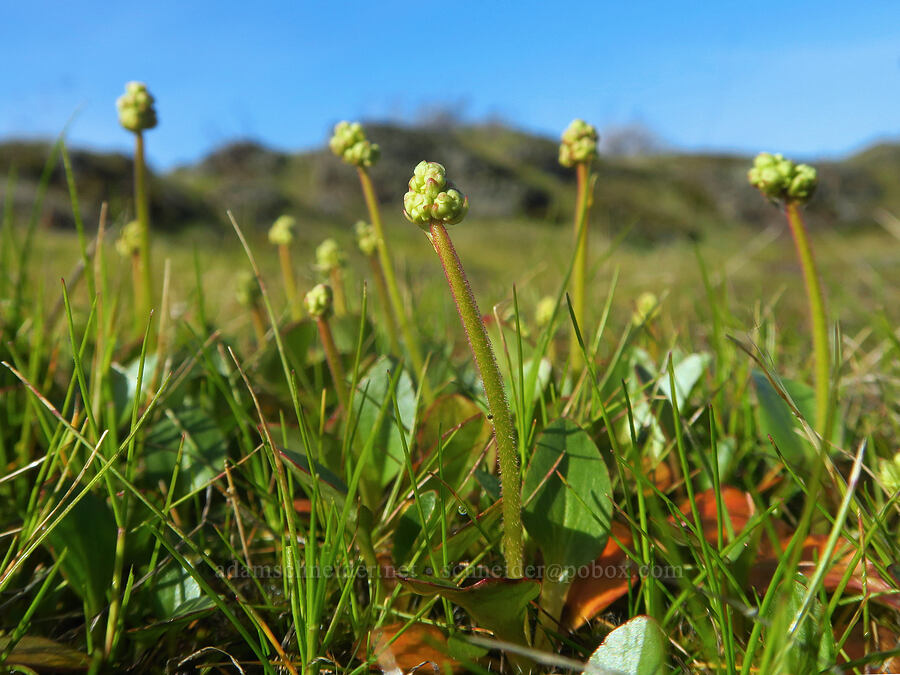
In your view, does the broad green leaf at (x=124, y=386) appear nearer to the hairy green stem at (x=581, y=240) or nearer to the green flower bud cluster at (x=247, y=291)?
the green flower bud cluster at (x=247, y=291)

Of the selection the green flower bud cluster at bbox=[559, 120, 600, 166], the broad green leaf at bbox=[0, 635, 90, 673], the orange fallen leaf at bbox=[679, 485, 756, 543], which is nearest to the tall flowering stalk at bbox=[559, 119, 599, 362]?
the green flower bud cluster at bbox=[559, 120, 600, 166]

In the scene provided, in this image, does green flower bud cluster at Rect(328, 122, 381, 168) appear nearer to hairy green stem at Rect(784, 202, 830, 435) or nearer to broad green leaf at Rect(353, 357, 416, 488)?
broad green leaf at Rect(353, 357, 416, 488)

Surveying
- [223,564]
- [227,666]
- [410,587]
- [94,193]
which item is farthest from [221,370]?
[94,193]

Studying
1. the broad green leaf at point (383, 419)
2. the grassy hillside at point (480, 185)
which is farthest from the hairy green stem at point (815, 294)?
the grassy hillside at point (480, 185)

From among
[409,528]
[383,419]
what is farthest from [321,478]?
[383,419]

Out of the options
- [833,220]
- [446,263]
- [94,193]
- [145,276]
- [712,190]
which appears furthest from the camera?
[712,190]

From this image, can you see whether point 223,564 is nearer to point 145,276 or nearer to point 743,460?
point 145,276

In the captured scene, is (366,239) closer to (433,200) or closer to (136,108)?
(136,108)
